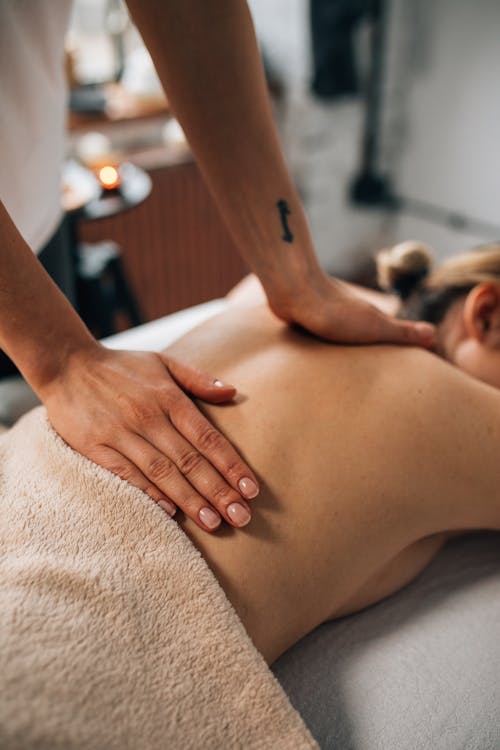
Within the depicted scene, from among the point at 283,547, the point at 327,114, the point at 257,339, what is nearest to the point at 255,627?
the point at 283,547

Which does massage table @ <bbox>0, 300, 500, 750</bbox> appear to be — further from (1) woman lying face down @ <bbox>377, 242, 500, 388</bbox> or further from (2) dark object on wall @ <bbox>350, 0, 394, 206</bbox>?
(2) dark object on wall @ <bbox>350, 0, 394, 206</bbox>

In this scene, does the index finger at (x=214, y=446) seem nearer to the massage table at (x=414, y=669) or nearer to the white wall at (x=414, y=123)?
the massage table at (x=414, y=669)

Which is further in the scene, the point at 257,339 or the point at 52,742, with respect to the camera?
the point at 257,339

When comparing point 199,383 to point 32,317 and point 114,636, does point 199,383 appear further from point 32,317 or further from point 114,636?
point 114,636

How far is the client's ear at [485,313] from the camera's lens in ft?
3.44

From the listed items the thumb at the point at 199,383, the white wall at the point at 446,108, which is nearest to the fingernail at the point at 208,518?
the thumb at the point at 199,383

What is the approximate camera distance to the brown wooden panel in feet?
8.20

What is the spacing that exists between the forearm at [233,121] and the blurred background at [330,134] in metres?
1.18

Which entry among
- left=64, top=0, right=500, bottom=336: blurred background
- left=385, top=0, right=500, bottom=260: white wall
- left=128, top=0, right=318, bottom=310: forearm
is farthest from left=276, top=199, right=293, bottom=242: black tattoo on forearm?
left=385, top=0, right=500, bottom=260: white wall

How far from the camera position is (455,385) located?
2.87ft

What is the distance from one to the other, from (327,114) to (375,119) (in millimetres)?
251

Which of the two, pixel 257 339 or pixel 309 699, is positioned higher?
pixel 257 339

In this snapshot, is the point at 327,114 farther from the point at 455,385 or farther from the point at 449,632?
the point at 449,632

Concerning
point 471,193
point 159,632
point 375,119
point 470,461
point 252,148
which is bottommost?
point 471,193
